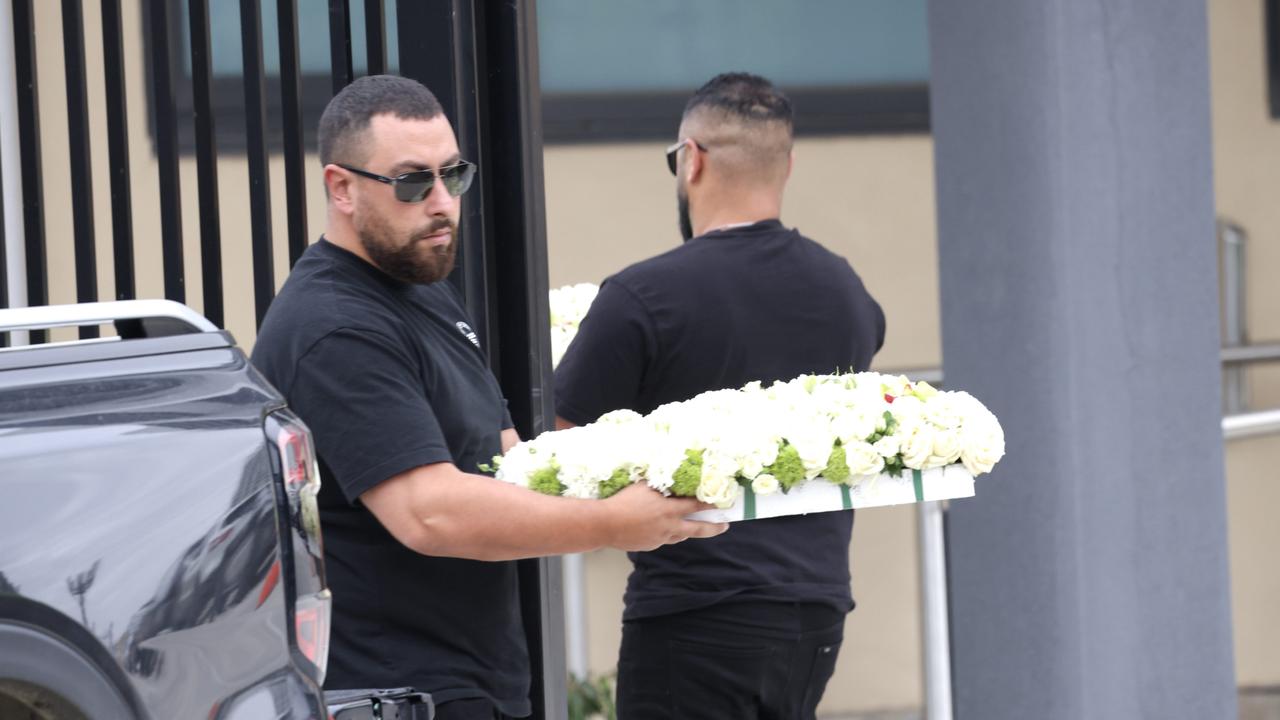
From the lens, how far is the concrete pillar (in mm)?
4871

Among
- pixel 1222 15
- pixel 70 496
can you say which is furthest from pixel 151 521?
pixel 1222 15

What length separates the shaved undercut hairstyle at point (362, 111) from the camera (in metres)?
2.88

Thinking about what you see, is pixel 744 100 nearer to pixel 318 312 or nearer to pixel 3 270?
pixel 318 312

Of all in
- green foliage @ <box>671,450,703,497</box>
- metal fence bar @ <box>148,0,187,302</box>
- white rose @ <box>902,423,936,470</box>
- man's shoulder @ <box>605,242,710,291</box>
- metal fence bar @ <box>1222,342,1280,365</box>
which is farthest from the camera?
metal fence bar @ <box>1222,342,1280,365</box>

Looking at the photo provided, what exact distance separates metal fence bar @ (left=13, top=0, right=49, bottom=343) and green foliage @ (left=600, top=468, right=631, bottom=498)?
2.04 m

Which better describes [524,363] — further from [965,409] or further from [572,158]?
[572,158]

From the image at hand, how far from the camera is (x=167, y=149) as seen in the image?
368 cm

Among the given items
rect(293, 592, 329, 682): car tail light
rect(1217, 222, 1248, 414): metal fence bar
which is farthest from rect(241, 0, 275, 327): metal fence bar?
rect(1217, 222, 1248, 414): metal fence bar

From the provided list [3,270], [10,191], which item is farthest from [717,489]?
[10,191]

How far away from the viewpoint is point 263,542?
219cm

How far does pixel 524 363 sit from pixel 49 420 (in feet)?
5.28

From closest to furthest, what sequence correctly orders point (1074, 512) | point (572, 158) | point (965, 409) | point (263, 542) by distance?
point (263, 542) < point (965, 409) < point (1074, 512) < point (572, 158)

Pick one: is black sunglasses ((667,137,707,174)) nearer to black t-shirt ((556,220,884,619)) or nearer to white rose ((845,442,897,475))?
black t-shirt ((556,220,884,619))

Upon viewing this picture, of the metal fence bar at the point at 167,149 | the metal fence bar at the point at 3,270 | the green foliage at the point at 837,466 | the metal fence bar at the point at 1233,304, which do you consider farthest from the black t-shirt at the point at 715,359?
the metal fence bar at the point at 1233,304
